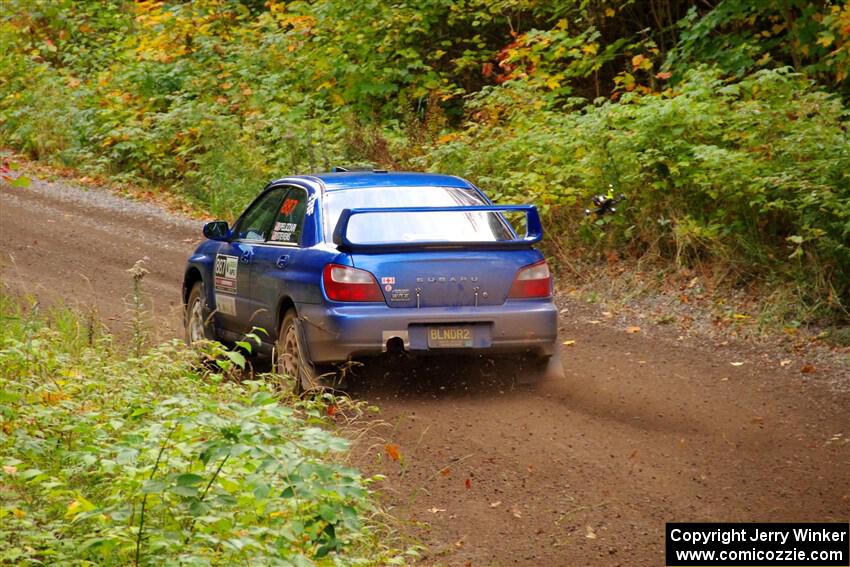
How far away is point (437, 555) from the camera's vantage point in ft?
20.6

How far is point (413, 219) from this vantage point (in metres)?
9.59

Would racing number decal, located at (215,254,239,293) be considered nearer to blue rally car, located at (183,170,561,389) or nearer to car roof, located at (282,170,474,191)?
blue rally car, located at (183,170,561,389)

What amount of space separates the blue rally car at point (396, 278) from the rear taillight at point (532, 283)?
10 mm

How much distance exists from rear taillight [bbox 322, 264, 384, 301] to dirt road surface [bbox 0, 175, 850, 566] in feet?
2.70

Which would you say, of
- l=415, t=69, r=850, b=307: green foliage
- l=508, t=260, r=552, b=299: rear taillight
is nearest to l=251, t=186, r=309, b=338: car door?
l=508, t=260, r=552, b=299: rear taillight

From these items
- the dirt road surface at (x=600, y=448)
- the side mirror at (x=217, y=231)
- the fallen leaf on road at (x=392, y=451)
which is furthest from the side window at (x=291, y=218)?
the fallen leaf on road at (x=392, y=451)

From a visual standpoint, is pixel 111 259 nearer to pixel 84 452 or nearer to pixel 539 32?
pixel 539 32

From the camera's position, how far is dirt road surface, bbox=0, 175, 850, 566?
660cm

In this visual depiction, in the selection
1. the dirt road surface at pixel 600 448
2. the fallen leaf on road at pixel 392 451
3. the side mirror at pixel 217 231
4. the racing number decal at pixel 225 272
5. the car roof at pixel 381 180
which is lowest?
the dirt road surface at pixel 600 448

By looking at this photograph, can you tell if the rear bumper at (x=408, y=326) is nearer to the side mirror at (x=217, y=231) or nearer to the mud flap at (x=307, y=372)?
the mud flap at (x=307, y=372)

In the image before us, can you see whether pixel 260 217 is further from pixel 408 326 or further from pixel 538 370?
pixel 538 370

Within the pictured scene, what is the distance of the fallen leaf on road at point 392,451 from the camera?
7840 millimetres

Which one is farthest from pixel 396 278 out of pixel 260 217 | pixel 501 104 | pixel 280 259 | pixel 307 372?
pixel 501 104

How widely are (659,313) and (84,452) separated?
8.10 m
